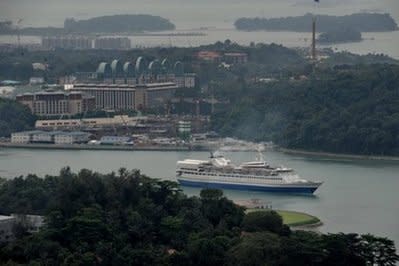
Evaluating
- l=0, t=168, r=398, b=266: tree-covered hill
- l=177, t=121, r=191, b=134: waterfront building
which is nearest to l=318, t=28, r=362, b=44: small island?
l=177, t=121, r=191, b=134: waterfront building

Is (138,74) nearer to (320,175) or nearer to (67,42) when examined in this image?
(67,42)

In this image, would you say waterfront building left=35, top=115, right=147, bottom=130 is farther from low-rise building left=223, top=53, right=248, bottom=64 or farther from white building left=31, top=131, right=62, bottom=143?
low-rise building left=223, top=53, right=248, bottom=64

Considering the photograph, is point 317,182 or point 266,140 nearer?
point 317,182

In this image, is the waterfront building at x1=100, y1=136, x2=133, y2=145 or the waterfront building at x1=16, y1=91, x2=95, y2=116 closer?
the waterfront building at x1=100, y1=136, x2=133, y2=145

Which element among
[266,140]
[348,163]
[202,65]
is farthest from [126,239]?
[202,65]

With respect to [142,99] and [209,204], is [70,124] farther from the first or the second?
[209,204]

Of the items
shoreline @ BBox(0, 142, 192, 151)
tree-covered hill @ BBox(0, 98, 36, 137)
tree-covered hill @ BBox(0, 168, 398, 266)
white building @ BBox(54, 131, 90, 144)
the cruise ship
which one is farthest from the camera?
tree-covered hill @ BBox(0, 98, 36, 137)

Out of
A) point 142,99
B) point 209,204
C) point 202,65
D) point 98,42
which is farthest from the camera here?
point 98,42
